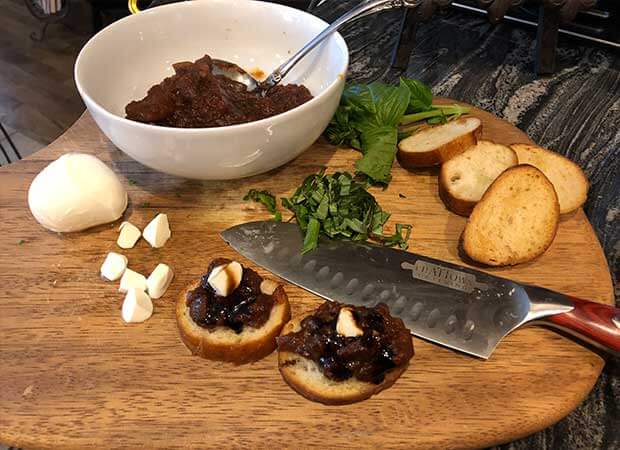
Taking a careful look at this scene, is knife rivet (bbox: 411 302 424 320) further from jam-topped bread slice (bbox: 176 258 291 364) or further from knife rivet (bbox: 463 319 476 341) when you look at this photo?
jam-topped bread slice (bbox: 176 258 291 364)

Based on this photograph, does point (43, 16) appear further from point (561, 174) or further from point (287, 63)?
point (561, 174)

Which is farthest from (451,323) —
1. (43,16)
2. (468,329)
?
(43,16)

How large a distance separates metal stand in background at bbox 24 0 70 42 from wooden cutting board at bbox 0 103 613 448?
4.45 metres

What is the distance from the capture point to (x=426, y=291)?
172 cm

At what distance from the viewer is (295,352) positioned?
1541 mm

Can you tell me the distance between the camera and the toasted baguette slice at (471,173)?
6.63 ft

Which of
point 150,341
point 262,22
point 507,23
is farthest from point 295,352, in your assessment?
point 507,23

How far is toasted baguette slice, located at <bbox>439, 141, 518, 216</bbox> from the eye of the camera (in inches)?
79.6

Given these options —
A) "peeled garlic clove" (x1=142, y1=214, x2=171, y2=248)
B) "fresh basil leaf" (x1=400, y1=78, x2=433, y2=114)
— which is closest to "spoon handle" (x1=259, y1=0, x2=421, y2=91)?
"fresh basil leaf" (x1=400, y1=78, x2=433, y2=114)

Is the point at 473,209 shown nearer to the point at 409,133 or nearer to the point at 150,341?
the point at 409,133

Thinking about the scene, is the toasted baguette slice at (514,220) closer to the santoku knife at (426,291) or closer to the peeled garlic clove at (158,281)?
the santoku knife at (426,291)

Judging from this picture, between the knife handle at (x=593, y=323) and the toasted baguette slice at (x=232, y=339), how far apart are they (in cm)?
78

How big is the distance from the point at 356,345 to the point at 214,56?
5.03 ft

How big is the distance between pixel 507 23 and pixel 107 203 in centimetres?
272
